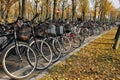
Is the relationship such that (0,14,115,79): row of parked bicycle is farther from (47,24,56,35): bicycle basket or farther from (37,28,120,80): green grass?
(37,28,120,80): green grass

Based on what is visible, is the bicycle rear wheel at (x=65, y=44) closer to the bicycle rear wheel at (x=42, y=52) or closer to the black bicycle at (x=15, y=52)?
the bicycle rear wheel at (x=42, y=52)

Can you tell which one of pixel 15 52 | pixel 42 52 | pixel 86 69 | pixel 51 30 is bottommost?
pixel 86 69

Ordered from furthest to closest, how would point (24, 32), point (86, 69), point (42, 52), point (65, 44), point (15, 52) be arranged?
point (65, 44) < point (42, 52) < point (86, 69) < point (24, 32) < point (15, 52)

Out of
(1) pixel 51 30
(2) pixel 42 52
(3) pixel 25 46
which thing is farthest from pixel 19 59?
(1) pixel 51 30

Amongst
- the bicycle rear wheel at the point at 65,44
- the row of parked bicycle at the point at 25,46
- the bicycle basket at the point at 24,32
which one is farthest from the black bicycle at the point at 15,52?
the bicycle rear wheel at the point at 65,44

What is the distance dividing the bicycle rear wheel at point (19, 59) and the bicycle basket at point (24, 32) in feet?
0.51

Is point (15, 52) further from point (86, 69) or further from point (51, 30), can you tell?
point (51, 30)

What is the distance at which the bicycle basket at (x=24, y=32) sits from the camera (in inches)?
199

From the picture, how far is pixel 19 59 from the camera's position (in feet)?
16.5

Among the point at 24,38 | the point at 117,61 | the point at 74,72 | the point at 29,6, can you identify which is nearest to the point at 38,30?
the point at 24,38

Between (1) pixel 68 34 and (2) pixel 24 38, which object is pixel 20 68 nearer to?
(2) pixel 24 38

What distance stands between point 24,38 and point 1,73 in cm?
99

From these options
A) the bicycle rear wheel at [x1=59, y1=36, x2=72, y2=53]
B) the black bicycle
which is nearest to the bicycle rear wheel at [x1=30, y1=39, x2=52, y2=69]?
the black bicycle

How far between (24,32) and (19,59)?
636mm
